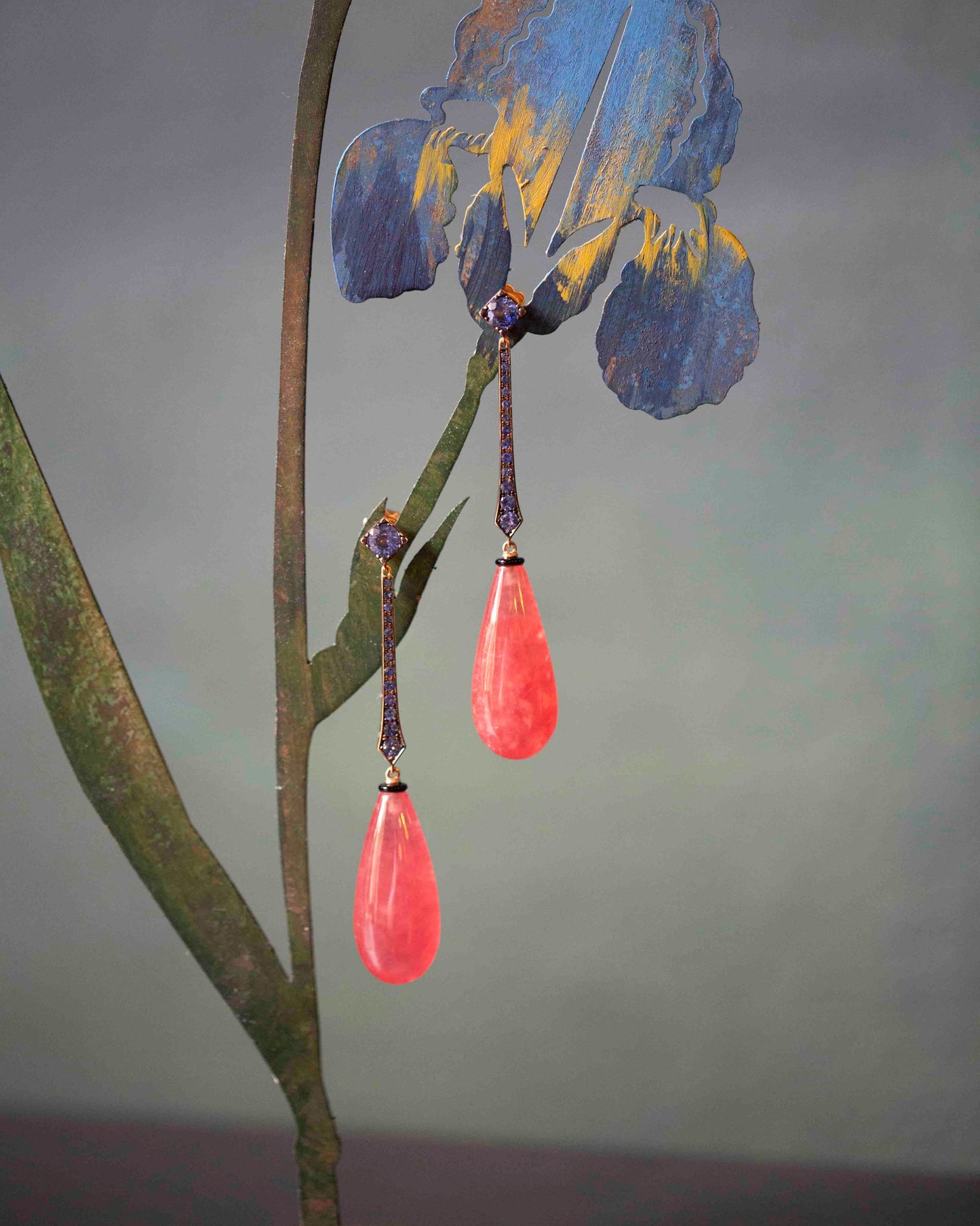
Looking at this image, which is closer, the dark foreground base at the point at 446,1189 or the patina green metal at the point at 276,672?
the patina green metal at the point at 276,672

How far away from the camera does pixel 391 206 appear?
2.59 feet

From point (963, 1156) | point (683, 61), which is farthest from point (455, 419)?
point (963, 1156)

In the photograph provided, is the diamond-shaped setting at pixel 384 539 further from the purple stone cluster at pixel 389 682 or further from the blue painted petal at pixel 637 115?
the blue painted petal at pixel 637 115

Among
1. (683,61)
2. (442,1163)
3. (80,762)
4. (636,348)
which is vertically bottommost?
(442,1163)

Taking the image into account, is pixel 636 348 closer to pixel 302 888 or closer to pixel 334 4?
pixel 334 4

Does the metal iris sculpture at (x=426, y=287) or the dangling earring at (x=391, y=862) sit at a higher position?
the metal iris sculpture at (x=426, y=287)

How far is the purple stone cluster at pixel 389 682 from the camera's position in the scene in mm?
792

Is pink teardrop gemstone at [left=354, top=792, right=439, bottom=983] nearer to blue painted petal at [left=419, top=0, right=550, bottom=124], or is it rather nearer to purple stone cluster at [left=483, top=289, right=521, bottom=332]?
purple stone cluster at [left=483, top=289, right=521, bottom=332]

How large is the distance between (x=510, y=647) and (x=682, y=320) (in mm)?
222

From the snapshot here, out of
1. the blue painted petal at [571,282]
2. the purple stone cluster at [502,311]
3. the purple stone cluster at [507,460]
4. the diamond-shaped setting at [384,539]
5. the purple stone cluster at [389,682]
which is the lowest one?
the purple stone cluster at [389,682]

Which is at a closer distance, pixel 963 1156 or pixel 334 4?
pixel 334 4

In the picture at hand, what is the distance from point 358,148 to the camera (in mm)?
778

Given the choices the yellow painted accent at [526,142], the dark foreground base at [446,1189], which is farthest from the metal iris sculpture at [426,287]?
the dark foreground base at [446,1189]

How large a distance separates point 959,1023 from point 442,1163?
569 millimetres
